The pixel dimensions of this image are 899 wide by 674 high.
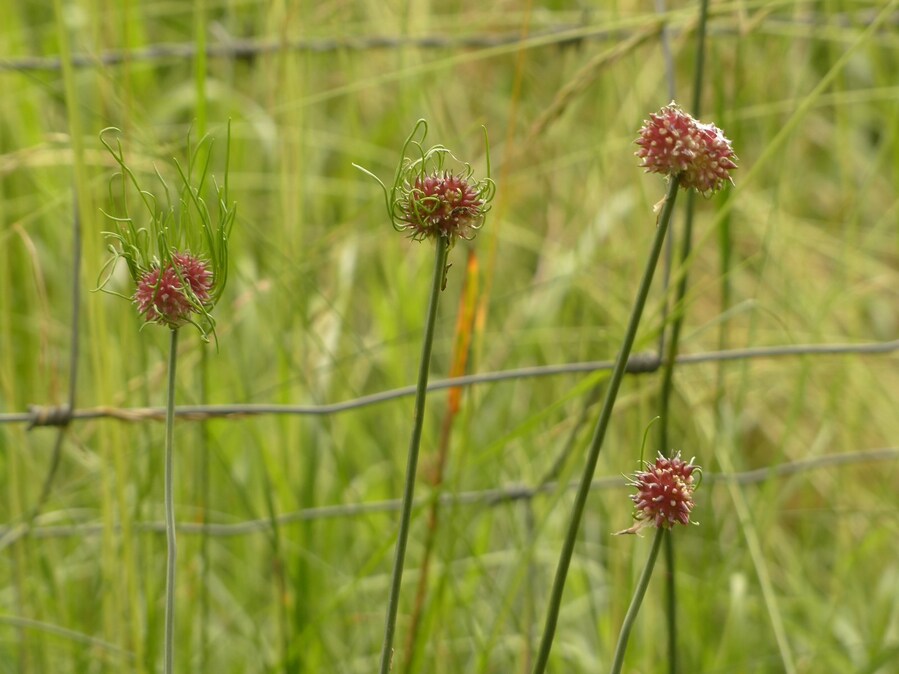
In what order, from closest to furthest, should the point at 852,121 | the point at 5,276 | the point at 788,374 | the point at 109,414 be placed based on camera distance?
the point at 109,414
the point at 5,276
the point at 788,374
the point at 852,121

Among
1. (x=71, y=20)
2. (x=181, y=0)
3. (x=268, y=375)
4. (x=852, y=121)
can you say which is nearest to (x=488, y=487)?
(x=268, y=375)

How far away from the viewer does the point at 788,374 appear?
1657 millimetres

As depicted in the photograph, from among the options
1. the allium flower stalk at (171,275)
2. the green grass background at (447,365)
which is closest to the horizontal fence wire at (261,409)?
the green grass background at (447,365)

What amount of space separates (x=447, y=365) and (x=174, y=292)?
1383 mm

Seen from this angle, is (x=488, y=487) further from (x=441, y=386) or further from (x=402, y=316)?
(x=441, y=386)

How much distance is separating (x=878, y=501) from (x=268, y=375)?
83cm

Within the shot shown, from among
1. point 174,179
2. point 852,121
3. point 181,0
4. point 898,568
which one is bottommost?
point 898,568

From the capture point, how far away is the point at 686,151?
34 cm

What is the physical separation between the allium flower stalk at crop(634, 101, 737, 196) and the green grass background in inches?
12.9

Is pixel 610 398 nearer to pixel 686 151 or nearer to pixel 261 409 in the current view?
pixel 686 151

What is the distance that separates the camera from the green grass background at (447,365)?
2.99 feet

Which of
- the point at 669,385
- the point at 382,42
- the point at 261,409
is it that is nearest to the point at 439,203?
the point at 669,385

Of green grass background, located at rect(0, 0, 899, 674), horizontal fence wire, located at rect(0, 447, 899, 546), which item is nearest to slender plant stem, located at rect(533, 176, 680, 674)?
green grass background, located at rect(0, 0, 899, 674)

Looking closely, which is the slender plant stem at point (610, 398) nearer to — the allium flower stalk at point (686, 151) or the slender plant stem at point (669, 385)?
the allium flower stalk at point (686, 151)
